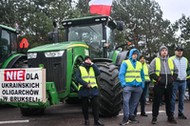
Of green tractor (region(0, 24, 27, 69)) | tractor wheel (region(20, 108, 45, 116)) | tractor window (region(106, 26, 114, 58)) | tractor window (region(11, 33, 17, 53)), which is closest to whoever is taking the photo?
tractor wheel (region(20, 108, 45, 116))

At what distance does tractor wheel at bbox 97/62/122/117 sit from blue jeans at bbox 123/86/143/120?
0.37 meters

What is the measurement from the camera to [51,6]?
25500mm

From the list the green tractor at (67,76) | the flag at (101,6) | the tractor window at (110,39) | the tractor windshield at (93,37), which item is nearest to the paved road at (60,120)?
the green tractor at (67,76)

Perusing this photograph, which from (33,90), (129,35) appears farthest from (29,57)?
(129,35)

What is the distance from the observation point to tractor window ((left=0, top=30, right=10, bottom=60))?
973 centimetres

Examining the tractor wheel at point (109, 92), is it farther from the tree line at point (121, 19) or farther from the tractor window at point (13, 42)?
the tree line at point (121, 19)

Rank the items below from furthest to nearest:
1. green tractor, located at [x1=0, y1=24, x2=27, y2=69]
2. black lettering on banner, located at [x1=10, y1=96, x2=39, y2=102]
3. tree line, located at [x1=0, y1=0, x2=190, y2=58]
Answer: tree line, located at [x1=0, y1=0, x2=190, y2=58], green tractor, located at [x1=0, y1=24, x2=27, y2=69], black lettering on banner, located at [x1=10, y1=96, x2=39, y2=102]

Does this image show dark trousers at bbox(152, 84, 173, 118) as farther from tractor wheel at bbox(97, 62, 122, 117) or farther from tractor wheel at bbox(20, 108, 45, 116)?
tractor wheel at bbox(20, 108, 45, 116)

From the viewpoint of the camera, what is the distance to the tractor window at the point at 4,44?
9727mm

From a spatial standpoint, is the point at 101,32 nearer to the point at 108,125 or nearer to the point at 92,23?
the point at 92,23

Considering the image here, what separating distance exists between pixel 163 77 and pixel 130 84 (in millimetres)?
721

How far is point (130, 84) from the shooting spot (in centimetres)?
671

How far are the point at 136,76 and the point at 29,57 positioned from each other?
2.63 metres

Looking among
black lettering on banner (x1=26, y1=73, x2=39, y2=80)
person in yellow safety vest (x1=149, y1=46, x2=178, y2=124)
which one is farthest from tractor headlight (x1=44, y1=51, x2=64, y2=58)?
person in yellow safety vest (x1=149, y1=46, x2=178, y2=124)
